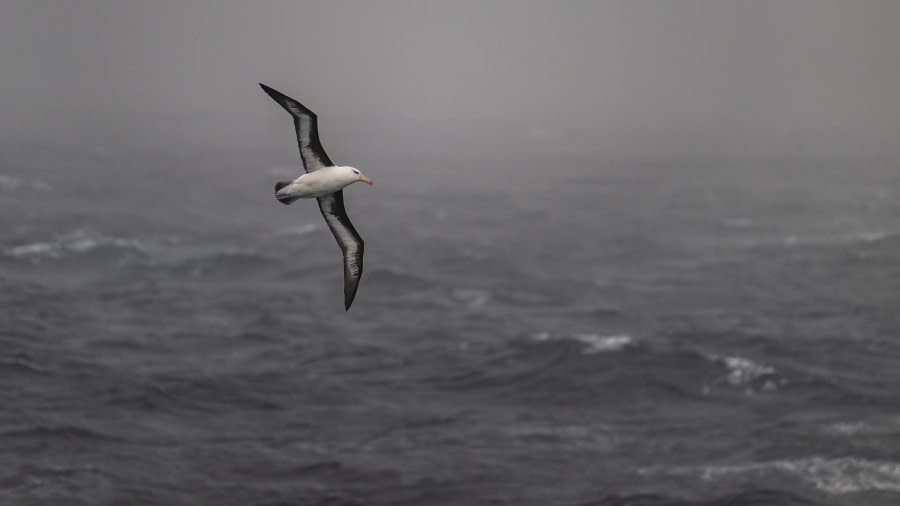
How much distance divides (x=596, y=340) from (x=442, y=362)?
1164 centimetres

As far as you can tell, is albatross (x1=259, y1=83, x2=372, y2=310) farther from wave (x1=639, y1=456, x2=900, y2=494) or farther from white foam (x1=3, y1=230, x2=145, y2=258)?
white foam (x1=3, y1=230, x2=145, y2=258)

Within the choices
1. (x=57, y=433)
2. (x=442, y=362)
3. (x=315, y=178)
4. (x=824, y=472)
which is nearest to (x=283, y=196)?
(x=315, y=178)

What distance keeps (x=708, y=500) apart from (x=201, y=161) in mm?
153698

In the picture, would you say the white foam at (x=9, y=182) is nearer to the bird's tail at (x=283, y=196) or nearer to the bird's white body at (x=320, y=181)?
the bird's tail at (x=283, y=196)

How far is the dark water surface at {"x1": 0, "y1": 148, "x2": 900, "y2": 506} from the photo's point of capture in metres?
50.7

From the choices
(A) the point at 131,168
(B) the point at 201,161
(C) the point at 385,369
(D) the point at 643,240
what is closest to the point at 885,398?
(C) the point at 385,369

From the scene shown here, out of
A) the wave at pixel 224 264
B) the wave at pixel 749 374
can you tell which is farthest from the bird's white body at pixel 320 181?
the wave at pixel 224 264

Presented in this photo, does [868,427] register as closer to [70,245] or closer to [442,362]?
[442,362]

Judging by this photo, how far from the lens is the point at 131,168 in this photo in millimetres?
166750

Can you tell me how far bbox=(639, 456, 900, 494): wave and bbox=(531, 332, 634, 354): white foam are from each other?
18872 mm

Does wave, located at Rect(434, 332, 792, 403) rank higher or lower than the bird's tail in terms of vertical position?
lower

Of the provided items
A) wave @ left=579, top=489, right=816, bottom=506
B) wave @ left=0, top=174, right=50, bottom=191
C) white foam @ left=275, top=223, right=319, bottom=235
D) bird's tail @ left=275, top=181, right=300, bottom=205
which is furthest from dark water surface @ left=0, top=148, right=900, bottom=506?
bird's tail @ left=275, top=181, right=300, bottom=205

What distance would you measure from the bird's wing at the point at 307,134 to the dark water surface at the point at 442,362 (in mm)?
27508

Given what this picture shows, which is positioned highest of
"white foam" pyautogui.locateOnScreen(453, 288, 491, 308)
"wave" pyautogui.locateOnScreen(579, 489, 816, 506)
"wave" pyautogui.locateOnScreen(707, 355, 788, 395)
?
"white foam" pyautogui.locateOnScreen(453, 288, 491, 308)
